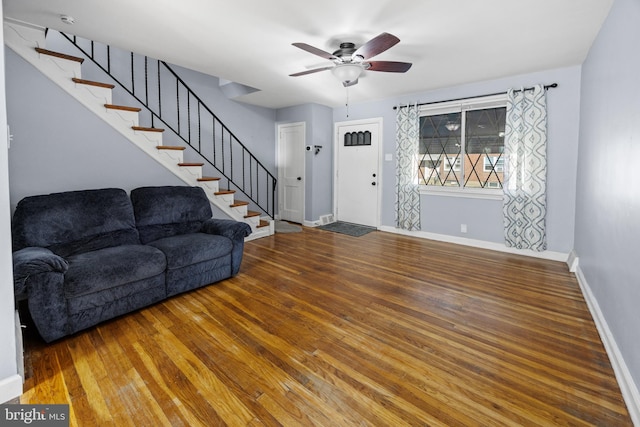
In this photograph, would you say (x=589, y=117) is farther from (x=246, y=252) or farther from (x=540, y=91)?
(x=246, y=252)

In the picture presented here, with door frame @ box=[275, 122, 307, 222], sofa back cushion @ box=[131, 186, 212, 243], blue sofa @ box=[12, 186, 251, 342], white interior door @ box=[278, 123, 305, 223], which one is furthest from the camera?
white interior door @ box=[278, 123, 305, 223]

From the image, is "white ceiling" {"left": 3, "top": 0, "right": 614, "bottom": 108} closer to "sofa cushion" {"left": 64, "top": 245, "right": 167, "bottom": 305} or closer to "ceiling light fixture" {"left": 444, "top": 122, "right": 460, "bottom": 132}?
"ceiling light fixture" {"left": 444, "top": 122, "right": 460, "bottom": 132}

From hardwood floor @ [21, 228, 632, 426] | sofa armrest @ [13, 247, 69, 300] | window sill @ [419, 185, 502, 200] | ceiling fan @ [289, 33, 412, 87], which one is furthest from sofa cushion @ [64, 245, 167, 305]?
window sill @ [419, 185, 502, 200]

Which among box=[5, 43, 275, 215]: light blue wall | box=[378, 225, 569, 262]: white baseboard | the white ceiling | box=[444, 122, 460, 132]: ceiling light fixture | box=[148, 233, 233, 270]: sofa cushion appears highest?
the white ceiling

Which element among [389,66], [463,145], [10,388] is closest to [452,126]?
[463,145]

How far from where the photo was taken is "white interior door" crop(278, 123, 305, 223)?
6535mm

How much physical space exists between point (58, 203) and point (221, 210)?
81.6 inches

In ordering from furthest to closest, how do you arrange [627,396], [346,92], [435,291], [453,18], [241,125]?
[241,125] < [346,92] < [435,291] < [453,18] < [627,396]

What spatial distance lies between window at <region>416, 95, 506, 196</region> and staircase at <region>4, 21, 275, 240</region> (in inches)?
132

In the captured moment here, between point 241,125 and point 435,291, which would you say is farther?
point 241,125

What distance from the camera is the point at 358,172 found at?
623 centimetres

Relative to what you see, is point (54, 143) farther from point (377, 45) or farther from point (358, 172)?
point (358, 172)

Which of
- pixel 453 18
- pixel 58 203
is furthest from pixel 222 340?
pixel 453 18

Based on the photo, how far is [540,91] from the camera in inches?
162
